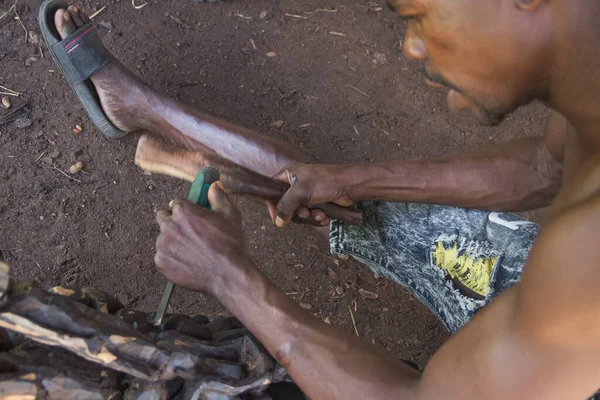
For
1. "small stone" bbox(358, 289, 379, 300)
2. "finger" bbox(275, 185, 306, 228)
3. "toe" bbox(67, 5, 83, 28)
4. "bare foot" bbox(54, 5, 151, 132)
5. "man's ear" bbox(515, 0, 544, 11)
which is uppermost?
"man's ear" bbox(515, 0, 544, 11)

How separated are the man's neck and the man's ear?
0.14 ft

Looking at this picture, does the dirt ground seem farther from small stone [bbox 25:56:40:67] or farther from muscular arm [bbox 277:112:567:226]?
muscular arm [bbox 277:112:567:226]

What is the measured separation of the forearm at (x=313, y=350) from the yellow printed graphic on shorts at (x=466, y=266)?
486 mm

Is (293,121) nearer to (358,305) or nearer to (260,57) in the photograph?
(260,57)

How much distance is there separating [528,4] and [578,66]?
0.21m

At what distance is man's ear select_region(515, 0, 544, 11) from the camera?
1.02 m

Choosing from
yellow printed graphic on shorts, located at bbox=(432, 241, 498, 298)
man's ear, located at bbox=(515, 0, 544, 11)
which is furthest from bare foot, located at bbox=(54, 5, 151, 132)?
man's ear, located at bbox=(515, 0, 544, 11)

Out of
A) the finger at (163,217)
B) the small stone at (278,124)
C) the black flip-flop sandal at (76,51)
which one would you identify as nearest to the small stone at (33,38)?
the black flip-flop sandal at (76,51)

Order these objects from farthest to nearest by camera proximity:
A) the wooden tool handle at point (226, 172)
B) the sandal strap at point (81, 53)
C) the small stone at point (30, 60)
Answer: the small stone at point (30, 60), the sandal strap at point (81, 53), the wooden tool handle at point (226, 172)

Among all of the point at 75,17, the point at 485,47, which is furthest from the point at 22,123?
the point at 485,47

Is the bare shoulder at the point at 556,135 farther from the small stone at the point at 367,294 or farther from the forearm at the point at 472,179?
the small stone at the point at 367,294

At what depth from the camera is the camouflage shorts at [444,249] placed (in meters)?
1.78

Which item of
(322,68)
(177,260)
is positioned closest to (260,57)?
(322,68)

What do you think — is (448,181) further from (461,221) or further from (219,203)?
(219,203)
